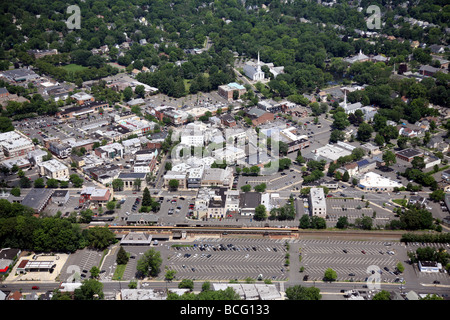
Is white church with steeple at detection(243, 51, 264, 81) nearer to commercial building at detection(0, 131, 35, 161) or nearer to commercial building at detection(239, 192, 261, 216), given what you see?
commercial building at detection(239, 192, 261, 216)

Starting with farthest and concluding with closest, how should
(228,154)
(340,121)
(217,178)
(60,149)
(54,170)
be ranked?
(340,121), (60,149), (228,154), (54,170), (217,178)

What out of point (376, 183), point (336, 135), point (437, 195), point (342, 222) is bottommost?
point (342, 222)

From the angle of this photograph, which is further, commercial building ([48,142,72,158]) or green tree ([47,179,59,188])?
commercial building ([48,142,72,158])

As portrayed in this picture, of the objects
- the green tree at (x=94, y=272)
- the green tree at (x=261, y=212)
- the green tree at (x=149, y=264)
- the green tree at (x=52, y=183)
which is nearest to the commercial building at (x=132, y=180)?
the green tree at (x=52, y=183)

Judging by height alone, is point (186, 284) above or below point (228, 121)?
below

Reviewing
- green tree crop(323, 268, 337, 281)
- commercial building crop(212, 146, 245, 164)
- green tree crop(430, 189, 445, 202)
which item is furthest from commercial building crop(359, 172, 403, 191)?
green tree crop(323, 268, 337, 281)

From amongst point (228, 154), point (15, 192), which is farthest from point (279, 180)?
point (15, 192)

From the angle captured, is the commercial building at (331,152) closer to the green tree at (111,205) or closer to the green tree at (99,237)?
the green tree at (111,205)

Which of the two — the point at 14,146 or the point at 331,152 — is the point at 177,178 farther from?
the point at 14,146

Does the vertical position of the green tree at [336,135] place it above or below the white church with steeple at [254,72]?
below
